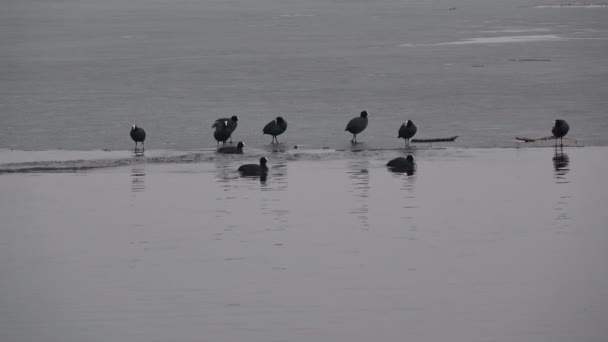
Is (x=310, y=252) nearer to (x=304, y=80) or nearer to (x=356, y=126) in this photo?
(x=356, y=126)

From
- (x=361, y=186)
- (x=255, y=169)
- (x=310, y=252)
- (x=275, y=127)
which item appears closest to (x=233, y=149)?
(x=275, y=127)

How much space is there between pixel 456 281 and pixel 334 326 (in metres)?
1.92

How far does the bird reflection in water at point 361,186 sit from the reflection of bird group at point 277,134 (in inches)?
21.3

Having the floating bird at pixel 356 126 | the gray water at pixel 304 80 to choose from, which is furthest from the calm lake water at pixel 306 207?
the floating bird at pixel 356 126

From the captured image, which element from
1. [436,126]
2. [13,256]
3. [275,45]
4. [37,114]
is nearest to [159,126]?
[37,114]

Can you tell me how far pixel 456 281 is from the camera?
38.9 feet

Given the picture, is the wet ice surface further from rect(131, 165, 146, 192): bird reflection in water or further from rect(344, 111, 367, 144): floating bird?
rect(344, 111, 367, 144): floating bird

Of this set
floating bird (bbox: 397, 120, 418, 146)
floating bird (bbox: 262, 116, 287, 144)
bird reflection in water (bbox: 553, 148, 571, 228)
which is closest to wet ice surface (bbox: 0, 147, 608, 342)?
bird reflection in water (bbox: 553, 148, 571, 228)

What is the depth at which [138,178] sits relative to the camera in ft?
60.0

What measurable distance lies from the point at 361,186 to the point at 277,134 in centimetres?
462

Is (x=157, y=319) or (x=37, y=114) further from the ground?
(x=37, y=114)

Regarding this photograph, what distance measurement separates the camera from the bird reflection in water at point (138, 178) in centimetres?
1744

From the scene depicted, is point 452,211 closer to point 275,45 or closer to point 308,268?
point 308,268

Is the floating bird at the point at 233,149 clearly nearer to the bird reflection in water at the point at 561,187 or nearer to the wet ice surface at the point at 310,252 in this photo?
the wet ice surface at the point at 310,252
